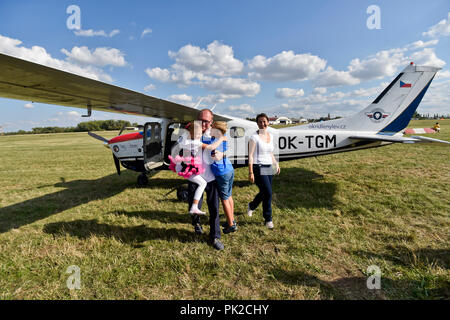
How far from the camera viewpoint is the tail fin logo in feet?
17.5

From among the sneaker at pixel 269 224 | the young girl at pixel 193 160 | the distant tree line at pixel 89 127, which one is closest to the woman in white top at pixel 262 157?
the sneaker at pixel 269 224

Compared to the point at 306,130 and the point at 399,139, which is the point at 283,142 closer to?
the point at 306,130

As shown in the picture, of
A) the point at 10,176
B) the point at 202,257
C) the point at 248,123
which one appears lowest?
the point at 202,257

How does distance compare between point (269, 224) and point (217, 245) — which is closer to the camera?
point (217, 245)

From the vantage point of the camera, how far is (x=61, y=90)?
9.93 feet

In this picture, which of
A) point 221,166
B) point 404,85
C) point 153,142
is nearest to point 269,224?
point 221,166

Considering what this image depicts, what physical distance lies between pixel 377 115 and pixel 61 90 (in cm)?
739

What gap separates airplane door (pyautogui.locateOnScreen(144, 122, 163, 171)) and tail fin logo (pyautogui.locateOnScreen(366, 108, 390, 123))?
6.06 meters

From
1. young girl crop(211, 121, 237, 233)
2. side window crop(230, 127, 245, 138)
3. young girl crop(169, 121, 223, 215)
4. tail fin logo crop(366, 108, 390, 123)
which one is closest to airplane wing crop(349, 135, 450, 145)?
tail fin logo crop(366, 108, 390, 123)

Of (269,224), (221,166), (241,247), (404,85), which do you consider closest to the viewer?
(221,166)

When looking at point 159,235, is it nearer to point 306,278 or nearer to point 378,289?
point 306,278

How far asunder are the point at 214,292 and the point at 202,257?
540 millimetres
